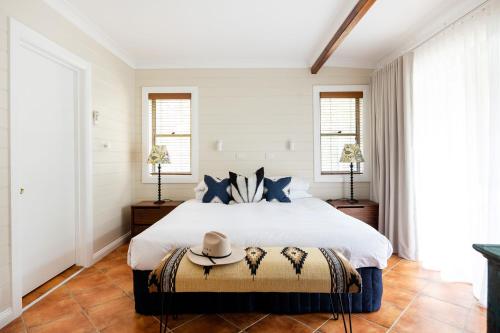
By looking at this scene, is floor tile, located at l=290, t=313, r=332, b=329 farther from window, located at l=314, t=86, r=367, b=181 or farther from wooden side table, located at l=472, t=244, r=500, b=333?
window, located at l=314, t=86, r=367, b=181

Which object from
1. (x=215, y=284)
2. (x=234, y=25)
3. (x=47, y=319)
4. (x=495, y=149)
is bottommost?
(x=47, y=319)

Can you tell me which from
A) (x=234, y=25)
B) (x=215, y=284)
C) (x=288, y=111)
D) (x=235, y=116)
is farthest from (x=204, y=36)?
(x=215, y=284)

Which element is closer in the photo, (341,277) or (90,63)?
(341,277)

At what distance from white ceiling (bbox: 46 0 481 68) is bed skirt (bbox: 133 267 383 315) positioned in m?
2.52

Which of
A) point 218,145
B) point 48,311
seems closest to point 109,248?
point 48,311

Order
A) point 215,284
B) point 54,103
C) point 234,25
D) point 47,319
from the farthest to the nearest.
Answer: point 234,25, point 54,103, point 47,319, point 215,284

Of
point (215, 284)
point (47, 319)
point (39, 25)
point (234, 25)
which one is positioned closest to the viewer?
point (215, 284)

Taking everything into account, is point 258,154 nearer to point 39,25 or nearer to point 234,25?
point 234,25

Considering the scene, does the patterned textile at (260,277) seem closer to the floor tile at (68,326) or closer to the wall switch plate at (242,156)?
the floor tile at (68,326)

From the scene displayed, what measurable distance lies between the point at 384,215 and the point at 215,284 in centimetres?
284

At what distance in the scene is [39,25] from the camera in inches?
91.1

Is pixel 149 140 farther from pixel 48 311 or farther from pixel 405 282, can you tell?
pixel 405 282

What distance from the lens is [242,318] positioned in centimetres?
196

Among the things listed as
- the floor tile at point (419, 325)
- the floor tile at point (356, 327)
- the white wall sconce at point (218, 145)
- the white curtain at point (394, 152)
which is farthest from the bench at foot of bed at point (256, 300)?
the white wall sconce at point (218, 145)
